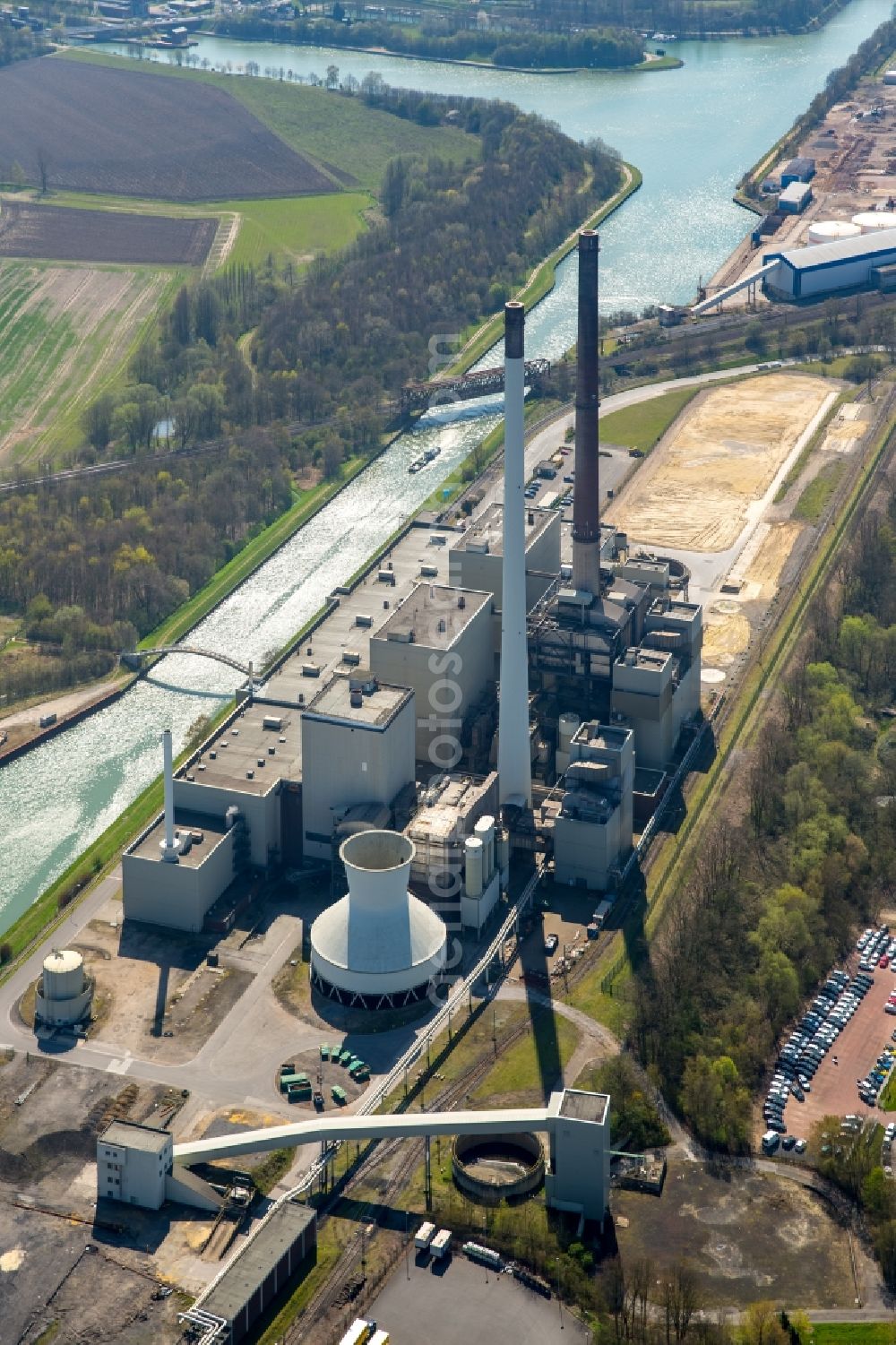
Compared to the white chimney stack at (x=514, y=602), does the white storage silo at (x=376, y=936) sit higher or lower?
lower

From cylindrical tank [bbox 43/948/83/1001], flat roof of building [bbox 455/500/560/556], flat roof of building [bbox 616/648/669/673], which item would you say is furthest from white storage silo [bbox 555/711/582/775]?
cylindrical tank [bbox 43/948/83/1001]

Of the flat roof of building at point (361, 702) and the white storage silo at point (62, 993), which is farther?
the flat roof of building at point (361, 702)

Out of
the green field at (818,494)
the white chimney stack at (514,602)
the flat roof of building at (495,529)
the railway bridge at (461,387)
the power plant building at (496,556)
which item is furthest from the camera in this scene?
the railway bridge at (461,387)

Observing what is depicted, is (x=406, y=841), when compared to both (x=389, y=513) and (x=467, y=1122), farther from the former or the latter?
(x=389, y=513)

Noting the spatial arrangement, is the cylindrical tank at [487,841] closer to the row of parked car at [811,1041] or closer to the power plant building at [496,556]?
the row of parked car at [811,1041]

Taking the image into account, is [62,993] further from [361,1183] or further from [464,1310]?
[464,1310]

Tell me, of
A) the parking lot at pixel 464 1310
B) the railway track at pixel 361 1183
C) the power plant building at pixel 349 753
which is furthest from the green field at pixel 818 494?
the parking lot at pixel 464 1310
